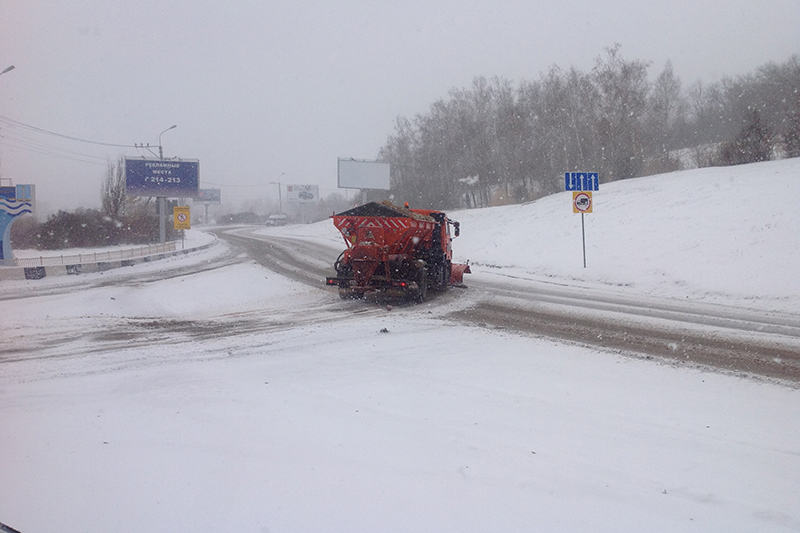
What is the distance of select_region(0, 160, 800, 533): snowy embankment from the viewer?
386cm

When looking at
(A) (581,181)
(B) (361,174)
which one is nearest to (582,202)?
(A) (581,181)

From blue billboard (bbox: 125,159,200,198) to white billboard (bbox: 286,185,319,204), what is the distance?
62618 mm

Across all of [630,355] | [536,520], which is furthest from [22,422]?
[630,355]

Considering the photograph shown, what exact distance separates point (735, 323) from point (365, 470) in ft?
29.6

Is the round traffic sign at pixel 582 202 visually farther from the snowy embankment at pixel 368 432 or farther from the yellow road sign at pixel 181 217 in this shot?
the yellow road sign at pixel 181 217

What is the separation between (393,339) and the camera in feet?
30.0

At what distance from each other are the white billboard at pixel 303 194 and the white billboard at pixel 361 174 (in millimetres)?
39877

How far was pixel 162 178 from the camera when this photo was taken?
1485 inches

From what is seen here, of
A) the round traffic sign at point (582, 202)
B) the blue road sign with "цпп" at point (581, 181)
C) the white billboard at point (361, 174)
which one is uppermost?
the white billboard at point (361, 174)

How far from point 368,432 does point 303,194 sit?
99.8 m

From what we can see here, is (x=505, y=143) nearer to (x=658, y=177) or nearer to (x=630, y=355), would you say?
(x=658, y=177)

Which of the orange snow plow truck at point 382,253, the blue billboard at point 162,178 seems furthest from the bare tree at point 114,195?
the orange snow plow truck at point 382,253

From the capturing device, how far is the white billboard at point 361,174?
63125 millimetres

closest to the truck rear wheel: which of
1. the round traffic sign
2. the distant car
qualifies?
the round traffic sign
